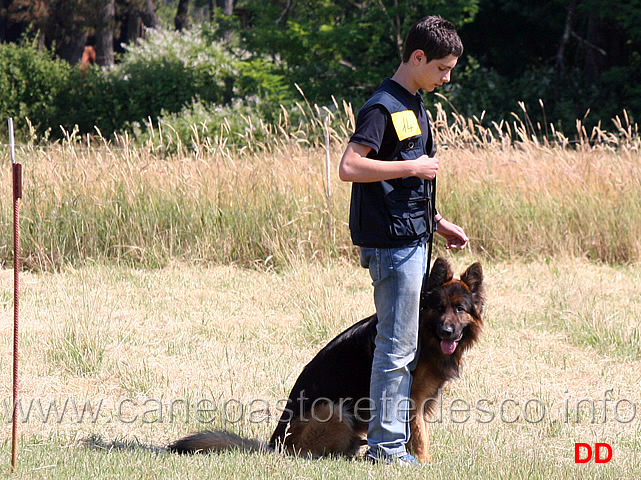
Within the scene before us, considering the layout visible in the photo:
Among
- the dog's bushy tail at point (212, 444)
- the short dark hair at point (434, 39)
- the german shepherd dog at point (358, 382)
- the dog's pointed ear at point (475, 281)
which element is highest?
the short dark hair at point (434, 39)

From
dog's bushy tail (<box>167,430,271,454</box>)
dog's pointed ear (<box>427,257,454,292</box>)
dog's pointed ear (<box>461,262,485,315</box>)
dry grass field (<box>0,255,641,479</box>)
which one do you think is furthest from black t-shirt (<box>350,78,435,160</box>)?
dog's bushy tail (<box>167,430,271,454</box>)

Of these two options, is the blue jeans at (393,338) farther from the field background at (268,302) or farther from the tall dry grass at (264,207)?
the tall dry grass at (264,207)

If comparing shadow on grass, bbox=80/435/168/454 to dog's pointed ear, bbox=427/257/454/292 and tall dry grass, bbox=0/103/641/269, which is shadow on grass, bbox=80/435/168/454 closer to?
dog's pointed ear, bbox=427/257/454/292

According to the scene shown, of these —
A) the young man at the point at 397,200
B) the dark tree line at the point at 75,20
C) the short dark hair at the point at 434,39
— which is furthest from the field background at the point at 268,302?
the dark tree line at the point at 75,20

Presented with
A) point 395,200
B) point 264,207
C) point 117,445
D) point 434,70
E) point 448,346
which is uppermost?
point 434,70

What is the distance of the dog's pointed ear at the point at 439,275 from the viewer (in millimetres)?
3969

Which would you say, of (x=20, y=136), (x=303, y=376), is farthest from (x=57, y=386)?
(x=20, y=136)

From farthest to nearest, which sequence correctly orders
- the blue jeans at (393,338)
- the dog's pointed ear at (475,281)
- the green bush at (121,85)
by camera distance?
the green bush at (121,85), the dog's pointed ear at (475,281), the blue jeans at (393,338)

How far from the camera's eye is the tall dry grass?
888 centimetres

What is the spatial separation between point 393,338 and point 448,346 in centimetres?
37

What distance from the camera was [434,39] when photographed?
348 cm

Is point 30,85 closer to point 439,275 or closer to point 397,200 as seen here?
point 439,275

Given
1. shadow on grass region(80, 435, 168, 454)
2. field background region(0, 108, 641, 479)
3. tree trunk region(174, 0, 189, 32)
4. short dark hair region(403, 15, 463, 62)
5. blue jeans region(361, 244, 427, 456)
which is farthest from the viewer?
tree trunk region(174, 0, 189, 32)

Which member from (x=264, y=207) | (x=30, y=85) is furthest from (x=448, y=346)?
(x=30, y=85)
